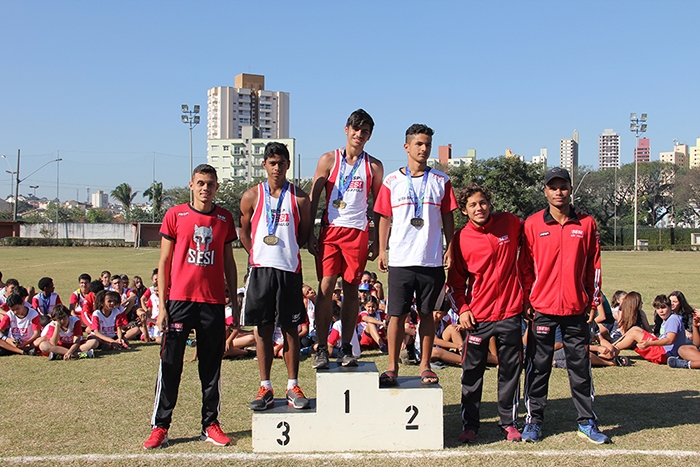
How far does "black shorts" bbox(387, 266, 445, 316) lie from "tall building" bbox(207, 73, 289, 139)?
6853 inches

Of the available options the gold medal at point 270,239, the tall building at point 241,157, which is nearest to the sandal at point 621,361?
the gold medal at point 270,239

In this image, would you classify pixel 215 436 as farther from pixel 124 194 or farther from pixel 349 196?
pixel 124 194

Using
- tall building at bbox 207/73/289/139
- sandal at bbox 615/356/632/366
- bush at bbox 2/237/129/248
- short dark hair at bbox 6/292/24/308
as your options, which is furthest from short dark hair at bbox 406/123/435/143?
tall building at bbox 207/73/289/139

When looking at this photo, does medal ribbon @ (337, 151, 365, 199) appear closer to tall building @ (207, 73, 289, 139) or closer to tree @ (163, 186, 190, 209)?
tree @ (163, 186, 190, 209)

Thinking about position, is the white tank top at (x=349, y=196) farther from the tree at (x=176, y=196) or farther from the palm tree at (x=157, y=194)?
the palm tree at (x=157, y=194)

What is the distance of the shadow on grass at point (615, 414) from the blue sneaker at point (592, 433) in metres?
0.24

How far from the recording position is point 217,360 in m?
5.73

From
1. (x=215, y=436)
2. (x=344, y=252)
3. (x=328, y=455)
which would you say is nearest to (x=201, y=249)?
(x=344, y=252)

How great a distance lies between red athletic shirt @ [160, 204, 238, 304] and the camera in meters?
5.53

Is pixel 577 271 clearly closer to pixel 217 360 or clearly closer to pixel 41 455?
pixel 217 360

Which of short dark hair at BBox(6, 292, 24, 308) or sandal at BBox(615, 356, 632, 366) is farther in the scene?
short dark hair at BBox(6, 292, 24, 308)

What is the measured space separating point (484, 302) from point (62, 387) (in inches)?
211

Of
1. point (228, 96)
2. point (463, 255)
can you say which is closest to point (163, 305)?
point (463, 255)

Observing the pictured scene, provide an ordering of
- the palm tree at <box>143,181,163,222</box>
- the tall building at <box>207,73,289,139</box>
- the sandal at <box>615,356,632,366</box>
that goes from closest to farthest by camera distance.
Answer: the sandal at <box>615,356,632,366</box> < the palm tree at <box>143,181,163,222</box> < the tall building at <box>207,73,289,139</box>
